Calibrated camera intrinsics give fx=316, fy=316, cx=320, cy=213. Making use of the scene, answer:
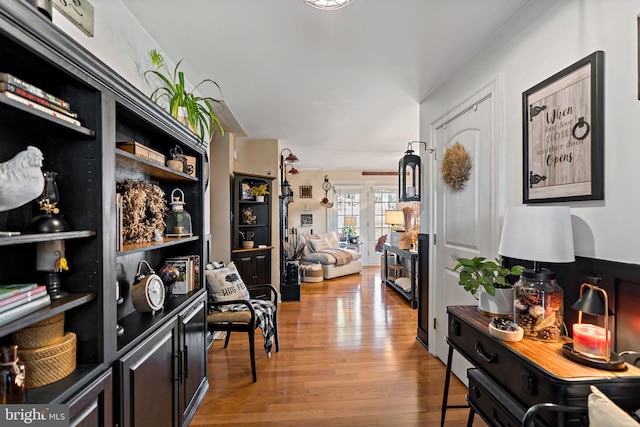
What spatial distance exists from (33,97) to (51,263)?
540 millimetres

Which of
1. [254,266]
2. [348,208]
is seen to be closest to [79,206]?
[254,266]

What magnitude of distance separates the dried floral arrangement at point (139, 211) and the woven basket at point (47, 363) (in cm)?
62

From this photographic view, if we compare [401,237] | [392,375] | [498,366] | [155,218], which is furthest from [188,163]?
[401,237]

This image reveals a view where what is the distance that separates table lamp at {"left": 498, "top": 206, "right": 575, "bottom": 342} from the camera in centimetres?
138

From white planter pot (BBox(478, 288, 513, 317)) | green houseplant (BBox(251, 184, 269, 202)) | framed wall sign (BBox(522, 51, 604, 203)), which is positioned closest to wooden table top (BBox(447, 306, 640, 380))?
white planter pot (BBox(478, 288, 513, 317))

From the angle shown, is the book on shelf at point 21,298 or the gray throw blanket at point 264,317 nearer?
the book on shelf at point 21,298

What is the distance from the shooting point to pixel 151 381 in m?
1.48

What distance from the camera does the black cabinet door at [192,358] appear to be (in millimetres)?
1891

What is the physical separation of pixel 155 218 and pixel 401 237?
4.17 meters

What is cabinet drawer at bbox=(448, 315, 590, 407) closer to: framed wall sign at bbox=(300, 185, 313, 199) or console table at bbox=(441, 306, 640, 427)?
console table at bbox=(441, 306, 640, 427)

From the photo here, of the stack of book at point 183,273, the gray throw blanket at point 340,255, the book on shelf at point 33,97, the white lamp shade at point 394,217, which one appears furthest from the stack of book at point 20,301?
the white lamp shade at point 394,217

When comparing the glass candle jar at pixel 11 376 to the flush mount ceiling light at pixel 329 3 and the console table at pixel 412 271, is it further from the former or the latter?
the console table at pixel 412 271

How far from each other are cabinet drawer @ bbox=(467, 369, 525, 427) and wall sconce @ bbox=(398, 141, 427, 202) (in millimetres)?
1953

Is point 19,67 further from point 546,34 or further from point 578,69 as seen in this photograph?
point 546,34
